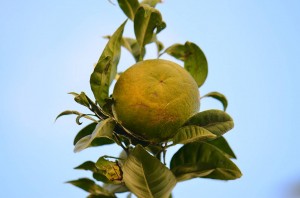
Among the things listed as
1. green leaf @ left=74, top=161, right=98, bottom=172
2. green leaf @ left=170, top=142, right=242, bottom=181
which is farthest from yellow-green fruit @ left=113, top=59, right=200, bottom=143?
green leaf @ left=74, top=161, right=98, bottom=172

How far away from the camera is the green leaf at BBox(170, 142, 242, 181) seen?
113 cm

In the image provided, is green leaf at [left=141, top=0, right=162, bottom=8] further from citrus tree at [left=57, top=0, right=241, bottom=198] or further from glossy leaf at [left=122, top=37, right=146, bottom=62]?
glossy leaf at [left=122, top=37, right=146, bottom=62]

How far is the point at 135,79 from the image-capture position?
3.48ft

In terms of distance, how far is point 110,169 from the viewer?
1.09 metres

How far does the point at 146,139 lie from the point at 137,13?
0.41 m

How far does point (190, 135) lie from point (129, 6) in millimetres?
558

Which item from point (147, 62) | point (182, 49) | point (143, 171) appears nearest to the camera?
point (143, 171)

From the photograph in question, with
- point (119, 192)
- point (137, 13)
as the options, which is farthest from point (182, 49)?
point (119, 192)

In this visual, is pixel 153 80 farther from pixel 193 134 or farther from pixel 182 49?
pixel 182 49

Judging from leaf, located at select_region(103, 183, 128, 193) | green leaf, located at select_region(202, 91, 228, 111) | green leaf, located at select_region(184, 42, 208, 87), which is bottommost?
leaf, located at select_region(103, 183, 128, 193)

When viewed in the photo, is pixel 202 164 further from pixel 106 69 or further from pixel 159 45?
pixel 159 45

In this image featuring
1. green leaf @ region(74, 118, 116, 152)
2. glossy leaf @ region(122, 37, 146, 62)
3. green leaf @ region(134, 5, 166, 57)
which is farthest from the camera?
glossy leaf @ region(122, 37, 146, 62)

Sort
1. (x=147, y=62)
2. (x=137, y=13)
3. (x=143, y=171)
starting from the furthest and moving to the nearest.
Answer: (x=137, y=13), (x=147, y=62), (x=143, y=171)

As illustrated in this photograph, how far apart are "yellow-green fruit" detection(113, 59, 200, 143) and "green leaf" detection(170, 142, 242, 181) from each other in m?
0.11
